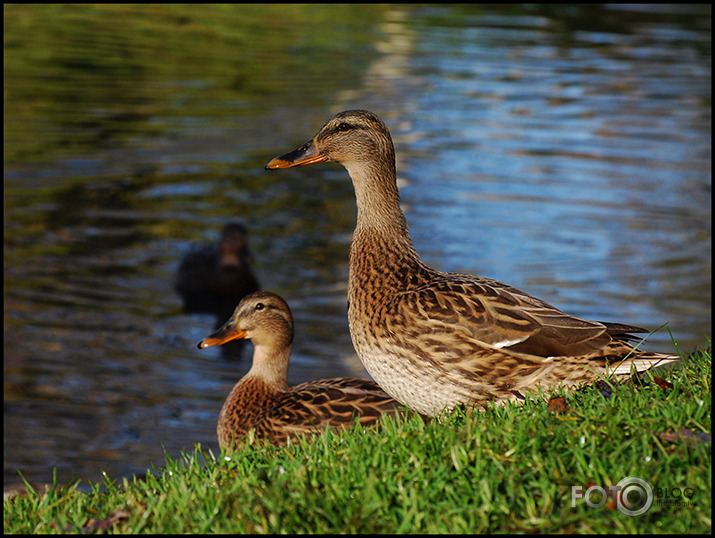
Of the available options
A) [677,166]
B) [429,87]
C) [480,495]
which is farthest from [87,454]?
[429,87]

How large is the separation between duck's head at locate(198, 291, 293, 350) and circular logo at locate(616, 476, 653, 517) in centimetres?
440

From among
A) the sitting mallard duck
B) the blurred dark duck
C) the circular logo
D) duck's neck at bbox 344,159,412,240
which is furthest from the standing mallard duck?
the blurred dark duck

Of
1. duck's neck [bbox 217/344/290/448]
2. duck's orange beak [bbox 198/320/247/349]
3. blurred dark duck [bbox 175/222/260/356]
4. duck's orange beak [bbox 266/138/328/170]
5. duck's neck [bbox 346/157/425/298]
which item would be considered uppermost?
duck's orange beak [bbox 266/138/328/170]

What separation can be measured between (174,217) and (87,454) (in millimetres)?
6811

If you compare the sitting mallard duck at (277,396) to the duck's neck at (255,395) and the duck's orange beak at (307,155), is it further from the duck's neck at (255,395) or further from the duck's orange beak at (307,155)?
the duck's orange beak at (307,155)

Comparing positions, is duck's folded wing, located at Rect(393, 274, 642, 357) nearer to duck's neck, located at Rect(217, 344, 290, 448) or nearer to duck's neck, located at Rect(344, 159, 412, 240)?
duck's neck, located at Rect(344, 159, 412, 240)

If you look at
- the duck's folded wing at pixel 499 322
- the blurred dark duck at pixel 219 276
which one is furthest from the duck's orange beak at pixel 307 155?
the blurred dark duck at pixel 219 276

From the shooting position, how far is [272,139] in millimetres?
18891

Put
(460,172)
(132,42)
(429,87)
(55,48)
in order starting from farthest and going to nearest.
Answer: (132,42), (55,48), (429,87), (460,172)

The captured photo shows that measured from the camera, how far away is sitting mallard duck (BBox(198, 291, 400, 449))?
649cm

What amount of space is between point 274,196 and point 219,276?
3554mm

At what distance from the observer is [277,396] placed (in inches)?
287

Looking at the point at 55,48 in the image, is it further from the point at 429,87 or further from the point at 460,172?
the point at 460,172

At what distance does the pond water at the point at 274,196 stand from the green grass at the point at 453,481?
3.75 metres
